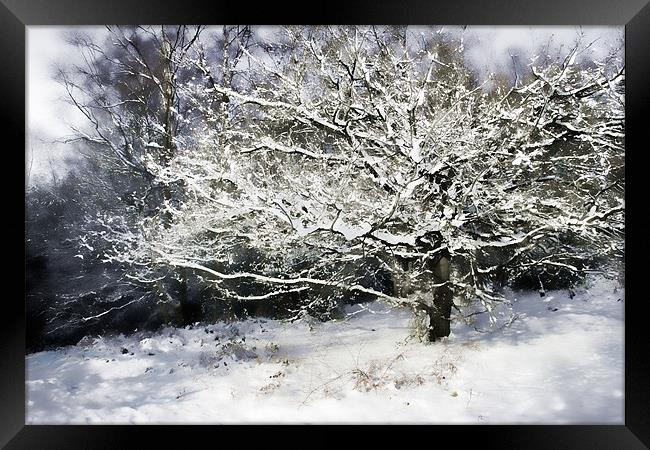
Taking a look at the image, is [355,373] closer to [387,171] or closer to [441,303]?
[441,303]

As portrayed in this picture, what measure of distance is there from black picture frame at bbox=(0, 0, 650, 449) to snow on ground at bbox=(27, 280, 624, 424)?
0.67 ft

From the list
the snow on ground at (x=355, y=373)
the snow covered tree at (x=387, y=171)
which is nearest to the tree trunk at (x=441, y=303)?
the snow covered tree at (x=387, y=171)

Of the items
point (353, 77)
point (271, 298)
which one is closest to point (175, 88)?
point (353, 77)

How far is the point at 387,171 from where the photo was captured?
129 inches

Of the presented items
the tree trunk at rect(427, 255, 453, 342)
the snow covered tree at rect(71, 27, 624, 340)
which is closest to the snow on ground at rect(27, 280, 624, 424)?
the tree trunk at rect(427, 255, 453, 342)

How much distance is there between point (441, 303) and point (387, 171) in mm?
1172

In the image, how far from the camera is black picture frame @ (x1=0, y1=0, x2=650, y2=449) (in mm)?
2619
